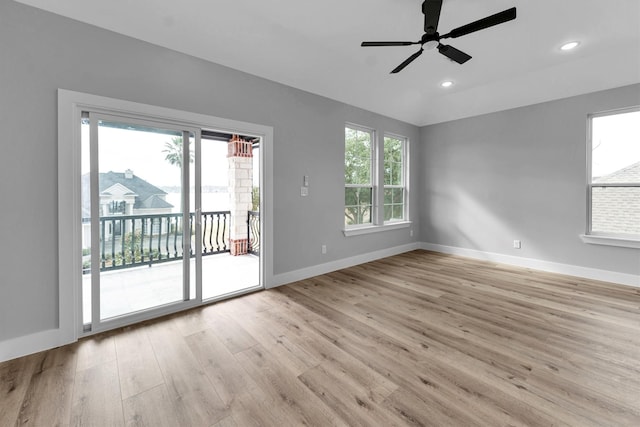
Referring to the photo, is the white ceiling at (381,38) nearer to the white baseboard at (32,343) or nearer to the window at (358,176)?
the window at (358,176)

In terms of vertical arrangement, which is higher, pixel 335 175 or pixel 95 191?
pixel 335 175

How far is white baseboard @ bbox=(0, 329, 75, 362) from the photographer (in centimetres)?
206

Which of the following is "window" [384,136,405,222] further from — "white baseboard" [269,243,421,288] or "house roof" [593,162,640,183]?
"house roof" [593,162,640,183]

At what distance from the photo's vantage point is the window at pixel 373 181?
4703mm

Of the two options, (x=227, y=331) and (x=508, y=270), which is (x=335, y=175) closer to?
(x=227, y=331)

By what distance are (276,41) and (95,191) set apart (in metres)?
2.31

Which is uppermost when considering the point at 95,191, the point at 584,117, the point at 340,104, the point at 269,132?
the point at 340,104

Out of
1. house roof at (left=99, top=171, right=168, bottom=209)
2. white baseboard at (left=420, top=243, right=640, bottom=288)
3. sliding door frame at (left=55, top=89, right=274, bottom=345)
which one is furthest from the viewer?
white baseboard at (left=420, top=243, right=640, bottom=288)

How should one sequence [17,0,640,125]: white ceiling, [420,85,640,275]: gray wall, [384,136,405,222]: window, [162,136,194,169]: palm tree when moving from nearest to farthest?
[17,0,640,125]: white ceiling < [162,136,194,169]: palm tree < [420,85,640,275]: gray wall < [384,136,405,222]: window

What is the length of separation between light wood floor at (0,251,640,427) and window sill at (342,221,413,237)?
147 cm

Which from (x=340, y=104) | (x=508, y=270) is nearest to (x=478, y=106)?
(x=340, y=104)

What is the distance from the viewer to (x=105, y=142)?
250 cm

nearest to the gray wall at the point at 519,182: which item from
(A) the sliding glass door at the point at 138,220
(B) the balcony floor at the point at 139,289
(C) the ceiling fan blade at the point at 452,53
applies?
(C) the ceiling fan blade at the point at 452,53

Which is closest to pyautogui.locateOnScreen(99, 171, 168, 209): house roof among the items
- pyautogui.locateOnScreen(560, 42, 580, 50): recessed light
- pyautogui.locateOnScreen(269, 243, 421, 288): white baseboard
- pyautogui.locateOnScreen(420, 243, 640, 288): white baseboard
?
pyautogui.locateOnScreen(269, 243, 421, 288): white baseboard
